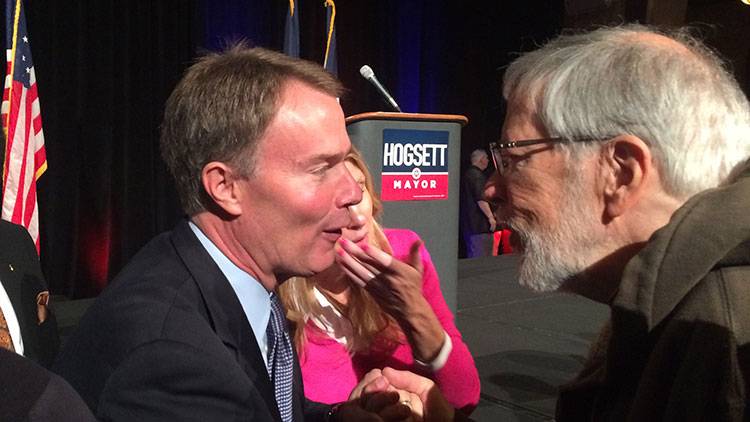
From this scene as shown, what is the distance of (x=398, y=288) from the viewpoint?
1.77 meters

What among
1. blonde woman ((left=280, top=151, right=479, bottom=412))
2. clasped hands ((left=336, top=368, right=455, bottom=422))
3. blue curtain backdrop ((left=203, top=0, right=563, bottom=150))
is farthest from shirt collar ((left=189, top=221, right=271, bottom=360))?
blue curtain backdrop ((left=203, top=0, right=563, bottom=150))

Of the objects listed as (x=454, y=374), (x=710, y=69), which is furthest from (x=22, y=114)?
(x=710, y=69)

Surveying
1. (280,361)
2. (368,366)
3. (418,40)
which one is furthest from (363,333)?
(418,40)

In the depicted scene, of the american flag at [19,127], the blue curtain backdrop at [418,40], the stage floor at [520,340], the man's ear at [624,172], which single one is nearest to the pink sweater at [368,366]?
the man's ear at [624,172]

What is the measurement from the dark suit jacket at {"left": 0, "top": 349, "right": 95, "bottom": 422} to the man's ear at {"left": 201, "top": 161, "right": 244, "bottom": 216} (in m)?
0.67

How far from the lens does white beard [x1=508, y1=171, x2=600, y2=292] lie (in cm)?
120

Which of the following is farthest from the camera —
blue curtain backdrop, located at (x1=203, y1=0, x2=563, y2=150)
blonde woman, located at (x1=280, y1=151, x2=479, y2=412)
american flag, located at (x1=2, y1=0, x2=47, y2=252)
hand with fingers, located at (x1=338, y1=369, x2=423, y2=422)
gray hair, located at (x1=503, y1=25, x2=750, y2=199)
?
blue curtain backdrop, located at (x1=203, y1=0, x2=563, y2=150)

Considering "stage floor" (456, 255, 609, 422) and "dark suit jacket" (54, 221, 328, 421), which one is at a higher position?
"dark suit jacket" (54, 221, 328, 421)

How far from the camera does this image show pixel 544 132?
121 cm

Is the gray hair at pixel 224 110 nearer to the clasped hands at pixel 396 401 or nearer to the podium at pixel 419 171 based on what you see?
the clasped hands at pixel 396 401

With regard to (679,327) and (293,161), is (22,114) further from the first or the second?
(679,327)

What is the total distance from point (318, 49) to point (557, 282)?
7.24m

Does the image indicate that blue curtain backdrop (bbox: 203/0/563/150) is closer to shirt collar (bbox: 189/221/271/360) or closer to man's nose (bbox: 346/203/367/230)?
man's nose (bbox: 346/203/367/230)

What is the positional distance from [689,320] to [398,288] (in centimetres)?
95
